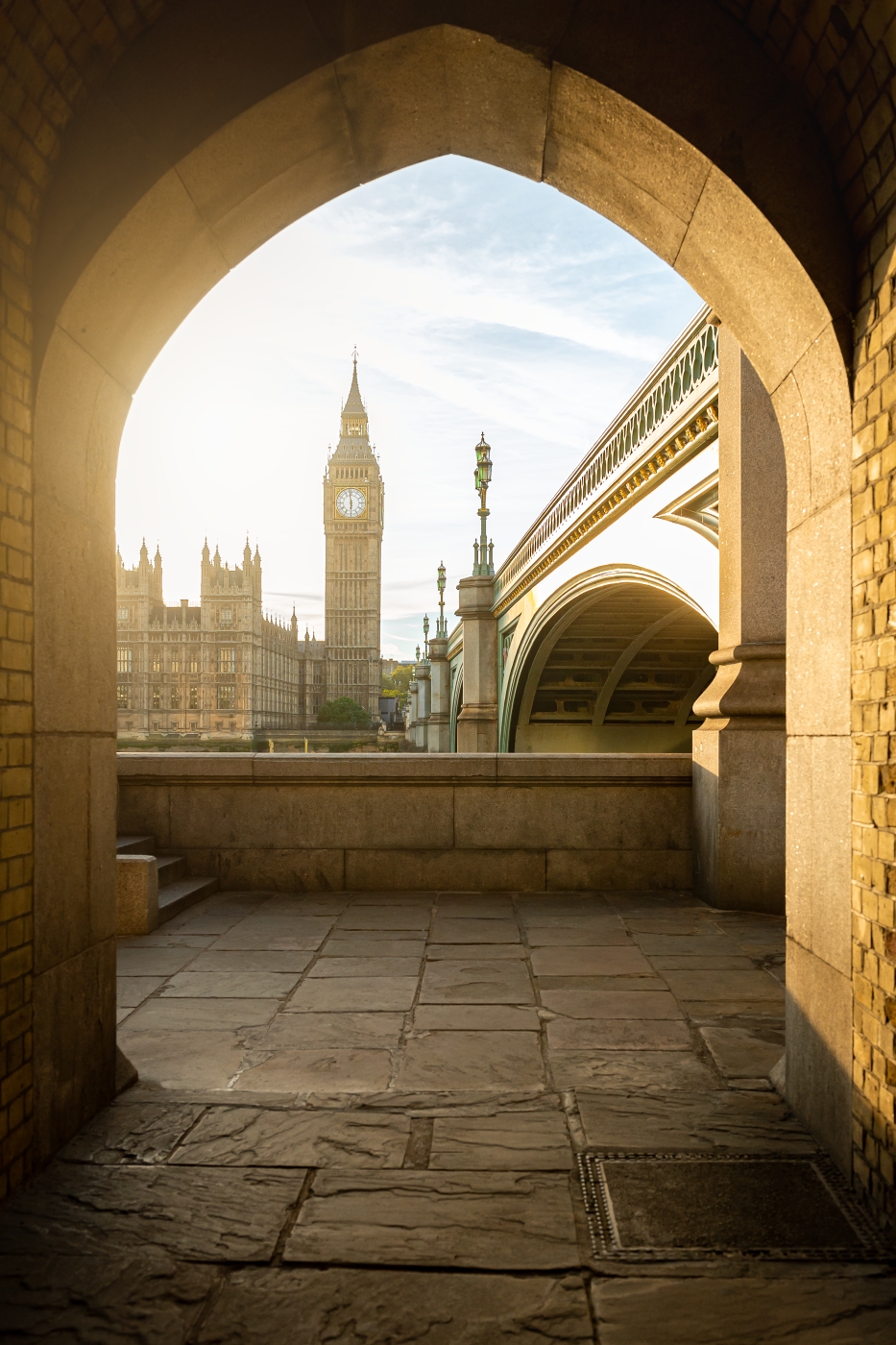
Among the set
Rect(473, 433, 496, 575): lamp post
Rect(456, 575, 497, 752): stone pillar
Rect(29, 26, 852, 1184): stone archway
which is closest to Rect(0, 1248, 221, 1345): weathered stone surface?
Rect(29, 26, 852, 1184): stone archway

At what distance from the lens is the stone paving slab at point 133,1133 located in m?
2.75

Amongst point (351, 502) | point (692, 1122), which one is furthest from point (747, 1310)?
point (351, 502)

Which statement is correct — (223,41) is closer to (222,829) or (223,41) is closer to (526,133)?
(526,133)

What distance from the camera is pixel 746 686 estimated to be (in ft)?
20.9

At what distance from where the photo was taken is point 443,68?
313 centimetres

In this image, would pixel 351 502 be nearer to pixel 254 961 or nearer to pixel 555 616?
pixel 555 616

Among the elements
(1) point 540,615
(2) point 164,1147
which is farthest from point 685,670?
(2) point 164,1147

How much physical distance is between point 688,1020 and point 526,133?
12.0 ft

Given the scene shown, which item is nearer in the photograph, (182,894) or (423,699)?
(182,894)

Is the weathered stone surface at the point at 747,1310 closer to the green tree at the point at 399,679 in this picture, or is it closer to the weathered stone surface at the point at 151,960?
the weathered stone surface at the point at 151,960

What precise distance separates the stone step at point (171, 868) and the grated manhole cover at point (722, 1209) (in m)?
4.46

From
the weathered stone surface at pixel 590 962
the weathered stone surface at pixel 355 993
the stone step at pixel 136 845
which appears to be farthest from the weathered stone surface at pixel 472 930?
the stone step at pixel 136 845

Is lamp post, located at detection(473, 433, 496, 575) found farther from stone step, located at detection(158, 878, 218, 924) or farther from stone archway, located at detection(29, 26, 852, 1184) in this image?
stone archway, located at detection(29, 26, 852, 1184)

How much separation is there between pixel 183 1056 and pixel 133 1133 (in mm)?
656
